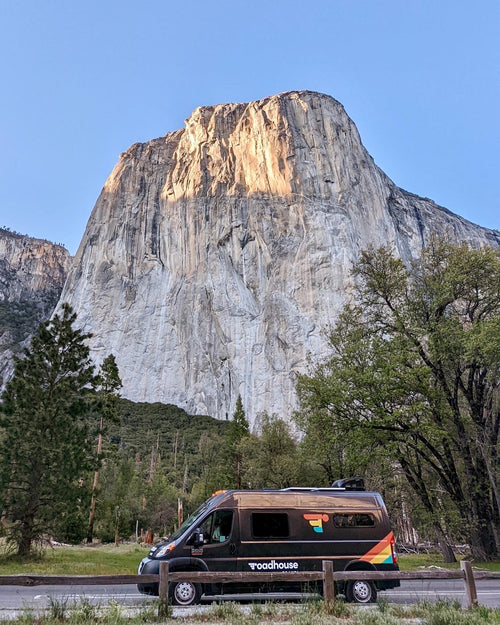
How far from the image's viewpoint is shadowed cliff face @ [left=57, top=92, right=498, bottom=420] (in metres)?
86.6

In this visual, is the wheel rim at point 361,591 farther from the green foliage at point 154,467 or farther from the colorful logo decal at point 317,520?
the green foliage at point 154,467

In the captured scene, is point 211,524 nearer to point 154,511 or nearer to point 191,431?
point 154,511

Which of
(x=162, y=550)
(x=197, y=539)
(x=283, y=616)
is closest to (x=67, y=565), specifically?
(x=162, y=550)

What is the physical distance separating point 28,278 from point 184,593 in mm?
145543

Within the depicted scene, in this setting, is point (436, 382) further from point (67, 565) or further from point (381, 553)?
point (67, 565)

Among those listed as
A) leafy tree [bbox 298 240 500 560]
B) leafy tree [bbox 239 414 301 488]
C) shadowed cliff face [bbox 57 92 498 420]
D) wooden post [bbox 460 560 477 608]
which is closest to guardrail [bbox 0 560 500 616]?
wooden post [bbox 460 560 477 608]

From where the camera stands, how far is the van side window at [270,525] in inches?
439

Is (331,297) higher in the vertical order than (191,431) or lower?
higher

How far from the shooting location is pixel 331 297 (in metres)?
86.9

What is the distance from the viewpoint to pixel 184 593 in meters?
9.87

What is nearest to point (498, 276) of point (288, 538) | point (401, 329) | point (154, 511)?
point (401, 329)

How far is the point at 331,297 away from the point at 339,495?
3003 inches

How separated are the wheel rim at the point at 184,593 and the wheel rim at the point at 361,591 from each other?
3290mm

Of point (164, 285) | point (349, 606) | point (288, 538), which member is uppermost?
point (164, 285)
